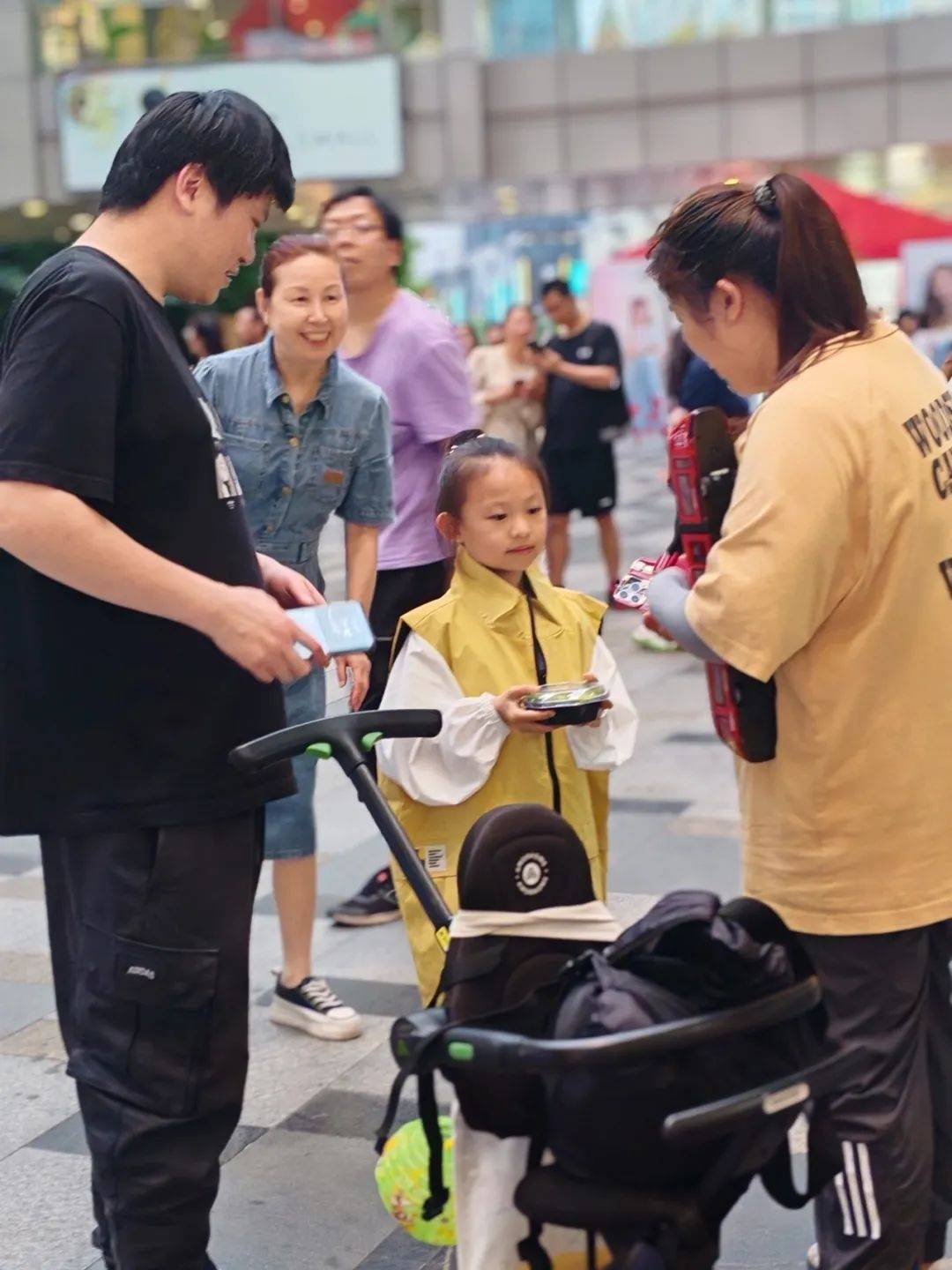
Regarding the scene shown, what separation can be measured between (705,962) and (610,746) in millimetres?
1289

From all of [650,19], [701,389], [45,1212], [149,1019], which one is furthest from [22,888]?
[650,19]

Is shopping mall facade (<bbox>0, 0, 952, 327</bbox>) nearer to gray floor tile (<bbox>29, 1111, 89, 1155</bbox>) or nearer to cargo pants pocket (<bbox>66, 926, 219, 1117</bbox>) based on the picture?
gray floor tile (<bbox>29, 1111, 89, 1155</bbox>)

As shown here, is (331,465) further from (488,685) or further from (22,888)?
(22,888)

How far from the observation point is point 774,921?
2145 mm

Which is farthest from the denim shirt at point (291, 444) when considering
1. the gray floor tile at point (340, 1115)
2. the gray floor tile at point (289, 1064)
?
the gray floor tile at point (340, 1115)

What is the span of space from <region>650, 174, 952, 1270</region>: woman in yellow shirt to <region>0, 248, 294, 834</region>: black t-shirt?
64cm

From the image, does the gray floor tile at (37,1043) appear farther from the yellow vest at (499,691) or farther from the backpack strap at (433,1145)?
the backpack strap at (433,1145)

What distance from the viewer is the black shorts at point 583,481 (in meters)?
9.70

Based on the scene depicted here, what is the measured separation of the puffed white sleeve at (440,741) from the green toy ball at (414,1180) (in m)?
0.92

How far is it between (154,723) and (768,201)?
42.4 inches

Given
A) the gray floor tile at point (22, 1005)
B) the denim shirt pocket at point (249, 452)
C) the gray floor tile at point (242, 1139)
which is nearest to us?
the gray floor tile at point (242, 1139)

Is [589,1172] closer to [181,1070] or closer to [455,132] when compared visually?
[181,1070]

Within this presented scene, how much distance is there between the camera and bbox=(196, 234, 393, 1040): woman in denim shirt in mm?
3877

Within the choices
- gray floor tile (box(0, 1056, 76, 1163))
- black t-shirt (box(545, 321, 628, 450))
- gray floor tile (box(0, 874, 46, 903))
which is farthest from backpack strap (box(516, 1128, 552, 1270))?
black t-shirt (box(545, 321, 628, 450))
